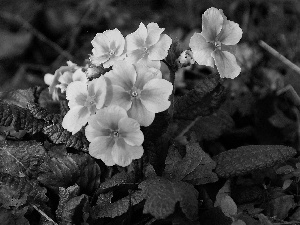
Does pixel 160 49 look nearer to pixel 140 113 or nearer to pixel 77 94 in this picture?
pixel 140 113

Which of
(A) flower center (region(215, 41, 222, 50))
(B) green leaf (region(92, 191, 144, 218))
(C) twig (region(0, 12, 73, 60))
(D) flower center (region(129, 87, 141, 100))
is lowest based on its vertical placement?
(C) twig (region(0, 12, 73, 60))

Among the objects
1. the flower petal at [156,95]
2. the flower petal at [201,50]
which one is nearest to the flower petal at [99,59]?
the flower petal at [156,95]

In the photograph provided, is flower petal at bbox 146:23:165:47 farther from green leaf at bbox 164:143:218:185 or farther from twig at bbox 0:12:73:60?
twig at bbox 0:12:73:60

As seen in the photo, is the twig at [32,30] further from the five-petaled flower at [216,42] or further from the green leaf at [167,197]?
the green leaf at [167,197]

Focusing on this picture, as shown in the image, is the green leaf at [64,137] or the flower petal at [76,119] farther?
the green leaf at [64,137]

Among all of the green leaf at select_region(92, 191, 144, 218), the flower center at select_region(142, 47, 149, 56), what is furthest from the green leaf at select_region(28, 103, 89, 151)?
the flower center at select_region(142, 47, 149, 56)

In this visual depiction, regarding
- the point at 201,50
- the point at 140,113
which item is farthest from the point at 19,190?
the point at 201,50
